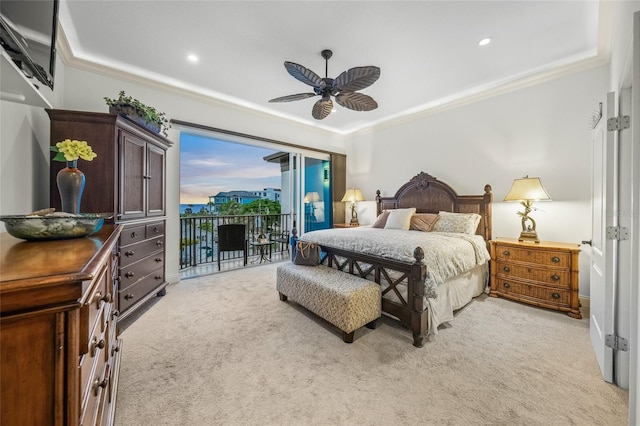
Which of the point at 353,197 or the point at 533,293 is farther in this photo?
the point at 353,197

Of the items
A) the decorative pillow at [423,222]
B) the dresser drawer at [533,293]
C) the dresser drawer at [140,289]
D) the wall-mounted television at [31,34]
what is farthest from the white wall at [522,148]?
the wall-mounted television at [31,34]

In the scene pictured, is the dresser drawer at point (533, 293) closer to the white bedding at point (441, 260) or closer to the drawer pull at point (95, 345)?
the white bedding at point (441, 260)

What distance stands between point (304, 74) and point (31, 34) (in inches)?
69.7

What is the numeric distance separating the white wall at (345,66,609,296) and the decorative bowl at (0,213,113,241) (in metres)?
4.48

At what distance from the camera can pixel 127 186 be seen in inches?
96.4

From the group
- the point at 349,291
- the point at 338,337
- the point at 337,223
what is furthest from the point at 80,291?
the point at 337,223

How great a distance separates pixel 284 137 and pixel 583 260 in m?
4.89

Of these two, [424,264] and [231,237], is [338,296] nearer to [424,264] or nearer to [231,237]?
[424,264]

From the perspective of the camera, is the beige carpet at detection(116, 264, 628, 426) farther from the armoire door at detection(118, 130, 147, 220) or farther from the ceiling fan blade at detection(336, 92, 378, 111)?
the ceiling fan blade at detection(336, 92, 378, 111)

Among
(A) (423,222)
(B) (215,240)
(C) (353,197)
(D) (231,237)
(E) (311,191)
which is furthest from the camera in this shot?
(E) (311,191)

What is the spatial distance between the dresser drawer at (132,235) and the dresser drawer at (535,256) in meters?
4.26

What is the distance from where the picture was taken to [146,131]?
8.77ft

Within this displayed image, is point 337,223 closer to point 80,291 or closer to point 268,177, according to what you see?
point 268,177

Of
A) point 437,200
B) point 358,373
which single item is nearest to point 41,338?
point 358,373
